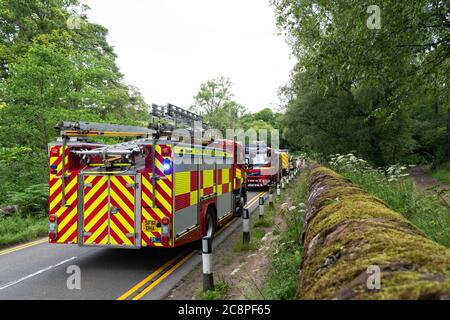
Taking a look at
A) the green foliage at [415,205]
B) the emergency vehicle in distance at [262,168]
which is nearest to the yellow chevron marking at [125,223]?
the green foliage at [415,205]

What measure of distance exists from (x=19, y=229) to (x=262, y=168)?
14620 mm

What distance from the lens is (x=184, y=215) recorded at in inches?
283

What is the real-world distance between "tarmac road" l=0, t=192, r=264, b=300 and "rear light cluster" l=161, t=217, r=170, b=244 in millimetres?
742

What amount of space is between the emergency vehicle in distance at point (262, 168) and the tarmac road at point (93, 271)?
44.4ft

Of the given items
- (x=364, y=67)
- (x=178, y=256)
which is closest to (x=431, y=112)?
(x=364, y=67)

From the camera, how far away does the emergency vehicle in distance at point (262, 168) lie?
72.6 ft

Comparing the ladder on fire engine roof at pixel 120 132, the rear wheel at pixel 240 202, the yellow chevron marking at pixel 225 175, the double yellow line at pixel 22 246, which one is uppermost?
the ladder on fire engine roof at pixel 120 132

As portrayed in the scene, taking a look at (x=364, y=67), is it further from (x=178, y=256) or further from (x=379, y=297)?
(x=379, y=297)

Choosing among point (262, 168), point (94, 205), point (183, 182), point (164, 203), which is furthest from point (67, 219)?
point (262, 168)

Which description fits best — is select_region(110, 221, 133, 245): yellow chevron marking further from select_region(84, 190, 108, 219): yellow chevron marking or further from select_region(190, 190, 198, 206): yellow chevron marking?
select_region(190, 190, 198, 206): yellow chevron marking

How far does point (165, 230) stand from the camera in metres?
6.59

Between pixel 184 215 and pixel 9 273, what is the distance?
11.9 ft

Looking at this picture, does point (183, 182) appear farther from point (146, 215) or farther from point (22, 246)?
point (22, 246)

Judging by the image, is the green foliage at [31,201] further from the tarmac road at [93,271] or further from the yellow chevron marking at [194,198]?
the yellow chevron marking at [194,198]
